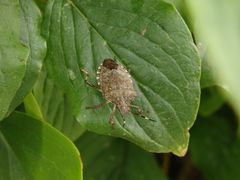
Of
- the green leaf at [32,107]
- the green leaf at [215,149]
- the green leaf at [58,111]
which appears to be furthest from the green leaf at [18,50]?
the green leaf at [215,149]

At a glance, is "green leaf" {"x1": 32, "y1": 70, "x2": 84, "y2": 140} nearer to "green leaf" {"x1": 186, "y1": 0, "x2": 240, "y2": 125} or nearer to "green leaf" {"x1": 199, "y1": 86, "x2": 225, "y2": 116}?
"green leaf" {"x1": 199, "y1": 86, "x2": 225, "y2": 116}

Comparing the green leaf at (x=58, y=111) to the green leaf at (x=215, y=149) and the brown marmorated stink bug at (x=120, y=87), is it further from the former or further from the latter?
the green leaf at (x=215, y=149)

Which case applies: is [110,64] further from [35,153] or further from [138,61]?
[35,153]

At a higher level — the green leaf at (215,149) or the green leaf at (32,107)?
the green leaf at (32,107)

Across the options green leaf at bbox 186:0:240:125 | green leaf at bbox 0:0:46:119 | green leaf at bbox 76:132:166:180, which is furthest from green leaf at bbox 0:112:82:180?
green leaf at bbox 186:0:240:125

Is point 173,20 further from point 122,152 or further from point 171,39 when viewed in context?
point 122,152

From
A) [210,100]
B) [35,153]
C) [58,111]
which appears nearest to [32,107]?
[35,153]
